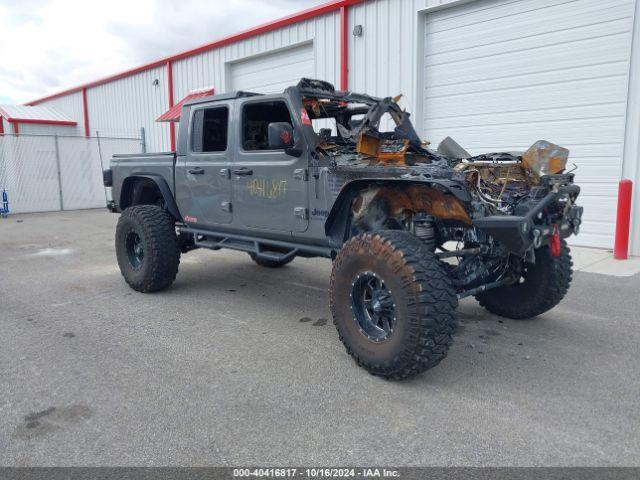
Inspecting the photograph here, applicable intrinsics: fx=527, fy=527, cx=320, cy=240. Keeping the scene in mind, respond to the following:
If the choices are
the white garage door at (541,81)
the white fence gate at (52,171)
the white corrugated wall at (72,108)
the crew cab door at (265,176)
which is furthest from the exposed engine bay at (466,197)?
the white corrugated wall at (72,108)

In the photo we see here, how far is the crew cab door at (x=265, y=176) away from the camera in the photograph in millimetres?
4637

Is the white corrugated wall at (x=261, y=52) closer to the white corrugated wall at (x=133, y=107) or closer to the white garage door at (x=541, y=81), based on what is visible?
the white corrugated wall at (x=133, y=107)

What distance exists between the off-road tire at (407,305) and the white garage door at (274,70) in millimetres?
9873

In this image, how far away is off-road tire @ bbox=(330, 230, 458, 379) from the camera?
3369mm

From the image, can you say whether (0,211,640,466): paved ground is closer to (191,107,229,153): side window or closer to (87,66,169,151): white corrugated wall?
(191,107,229,153): side window

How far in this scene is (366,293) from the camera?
154 inches

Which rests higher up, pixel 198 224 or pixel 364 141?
pixel 364 141

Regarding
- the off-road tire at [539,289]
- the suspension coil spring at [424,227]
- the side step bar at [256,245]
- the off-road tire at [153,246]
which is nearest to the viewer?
the suspension coil spring at [424,227]

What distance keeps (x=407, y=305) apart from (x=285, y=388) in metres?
0.99

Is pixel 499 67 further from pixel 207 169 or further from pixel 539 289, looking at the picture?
pixel 207 169

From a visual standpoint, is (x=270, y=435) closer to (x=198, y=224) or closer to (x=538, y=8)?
(x=198, y=224)

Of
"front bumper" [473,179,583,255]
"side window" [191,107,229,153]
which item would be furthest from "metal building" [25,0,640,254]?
"side window" [191,107,229,153]

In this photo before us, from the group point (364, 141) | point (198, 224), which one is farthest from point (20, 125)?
point (364, 141)

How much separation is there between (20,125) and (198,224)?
73.7ft
